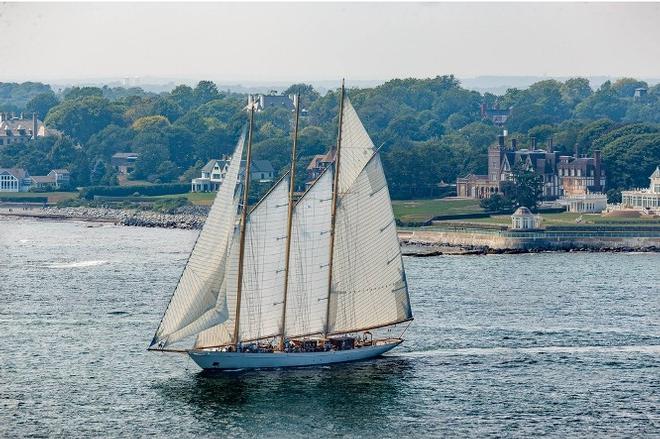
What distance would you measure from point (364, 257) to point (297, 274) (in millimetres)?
3907

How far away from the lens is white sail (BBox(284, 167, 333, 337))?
3445 inches

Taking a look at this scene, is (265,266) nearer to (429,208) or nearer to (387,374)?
(387,374)

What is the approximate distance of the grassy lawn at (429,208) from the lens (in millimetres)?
180250

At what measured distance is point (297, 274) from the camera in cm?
8775

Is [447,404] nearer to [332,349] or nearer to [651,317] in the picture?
[332,349]

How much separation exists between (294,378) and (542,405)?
1241 cm

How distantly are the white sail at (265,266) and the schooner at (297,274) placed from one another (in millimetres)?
51

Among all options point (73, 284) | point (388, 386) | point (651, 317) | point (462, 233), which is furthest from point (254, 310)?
point (462, 233)

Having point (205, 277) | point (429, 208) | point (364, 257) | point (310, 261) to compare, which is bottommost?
point (429, 208)

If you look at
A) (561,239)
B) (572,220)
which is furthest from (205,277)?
(572,220)

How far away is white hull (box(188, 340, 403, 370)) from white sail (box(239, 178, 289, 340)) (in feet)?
4.81

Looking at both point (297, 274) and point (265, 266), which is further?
point (297, 274)

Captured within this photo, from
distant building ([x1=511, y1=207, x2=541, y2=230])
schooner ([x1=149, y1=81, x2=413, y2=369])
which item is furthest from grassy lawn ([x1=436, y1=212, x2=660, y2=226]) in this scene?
schooner ([x1=149, y1=81, x2=413, y2=369])

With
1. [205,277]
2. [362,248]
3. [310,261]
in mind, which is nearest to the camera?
[205,277]
